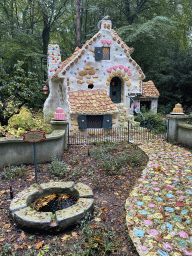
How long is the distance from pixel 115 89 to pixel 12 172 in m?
8.75

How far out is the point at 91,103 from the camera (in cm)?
1114

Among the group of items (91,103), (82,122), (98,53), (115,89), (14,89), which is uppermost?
(98,53)

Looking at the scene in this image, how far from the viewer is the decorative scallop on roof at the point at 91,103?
1062 centimetres

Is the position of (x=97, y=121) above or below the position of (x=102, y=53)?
below

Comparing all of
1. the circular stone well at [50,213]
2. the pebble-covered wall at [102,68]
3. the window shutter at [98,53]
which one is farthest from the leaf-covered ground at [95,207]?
the window shutter at [98,53]

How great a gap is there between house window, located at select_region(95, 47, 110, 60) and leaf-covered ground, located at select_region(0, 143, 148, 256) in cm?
605

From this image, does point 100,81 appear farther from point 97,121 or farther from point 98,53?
point 97,121

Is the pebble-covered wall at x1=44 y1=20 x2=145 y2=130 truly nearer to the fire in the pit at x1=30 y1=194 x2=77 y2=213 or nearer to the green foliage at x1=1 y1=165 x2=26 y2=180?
the green foliage at x1=1 y1=165 x2=26 y2=180

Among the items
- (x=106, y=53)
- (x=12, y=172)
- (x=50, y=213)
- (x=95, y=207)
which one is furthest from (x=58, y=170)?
(x=106, y=53)

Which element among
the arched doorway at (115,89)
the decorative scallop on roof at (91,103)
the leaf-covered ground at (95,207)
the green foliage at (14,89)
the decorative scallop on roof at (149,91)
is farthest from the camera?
the decorative scallop on roof at (149,91)

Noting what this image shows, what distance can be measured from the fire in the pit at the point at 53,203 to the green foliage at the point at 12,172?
1815mm

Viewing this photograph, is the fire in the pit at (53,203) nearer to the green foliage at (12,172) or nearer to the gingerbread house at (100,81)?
the green foliage at (12,172)

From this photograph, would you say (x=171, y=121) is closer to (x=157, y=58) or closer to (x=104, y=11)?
(x=157, y=58)

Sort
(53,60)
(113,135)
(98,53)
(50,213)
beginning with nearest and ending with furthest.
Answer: (50,213) → (113,135) → (98,53) → (53,60)
